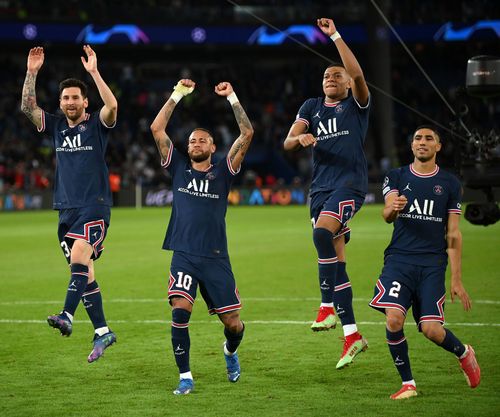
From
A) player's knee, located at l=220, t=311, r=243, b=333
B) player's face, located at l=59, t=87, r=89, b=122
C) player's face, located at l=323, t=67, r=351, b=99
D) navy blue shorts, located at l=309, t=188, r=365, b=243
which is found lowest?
player's knee, located at l=220, t=311, r=243, b=333

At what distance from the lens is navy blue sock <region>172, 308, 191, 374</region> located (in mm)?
8164

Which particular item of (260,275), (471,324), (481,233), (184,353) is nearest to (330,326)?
(184,353)

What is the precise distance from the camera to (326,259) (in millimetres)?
9359

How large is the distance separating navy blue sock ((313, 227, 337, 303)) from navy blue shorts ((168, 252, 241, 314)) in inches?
49.3

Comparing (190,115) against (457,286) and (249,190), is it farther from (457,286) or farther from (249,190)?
(457,286)

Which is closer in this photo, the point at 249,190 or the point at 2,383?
the point at 2,383

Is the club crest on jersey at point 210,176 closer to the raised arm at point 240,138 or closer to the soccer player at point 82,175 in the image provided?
the raised arm at point 240,138

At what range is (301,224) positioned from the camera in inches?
1114

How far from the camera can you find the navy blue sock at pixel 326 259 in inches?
367

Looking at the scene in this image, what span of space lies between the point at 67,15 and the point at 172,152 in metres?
36.3

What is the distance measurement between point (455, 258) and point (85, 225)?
3563 millimetres

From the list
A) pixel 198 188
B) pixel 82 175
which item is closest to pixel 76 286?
pixel 82 175

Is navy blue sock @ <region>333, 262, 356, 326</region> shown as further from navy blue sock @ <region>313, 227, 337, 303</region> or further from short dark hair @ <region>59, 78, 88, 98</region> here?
short dark hair @ <region>59, 78, 88, 98</region>

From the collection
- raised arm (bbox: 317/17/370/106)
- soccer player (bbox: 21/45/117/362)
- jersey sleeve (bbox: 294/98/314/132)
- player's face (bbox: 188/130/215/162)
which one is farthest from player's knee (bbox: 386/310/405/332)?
soccer player (bbox: 21/45/117/362)
